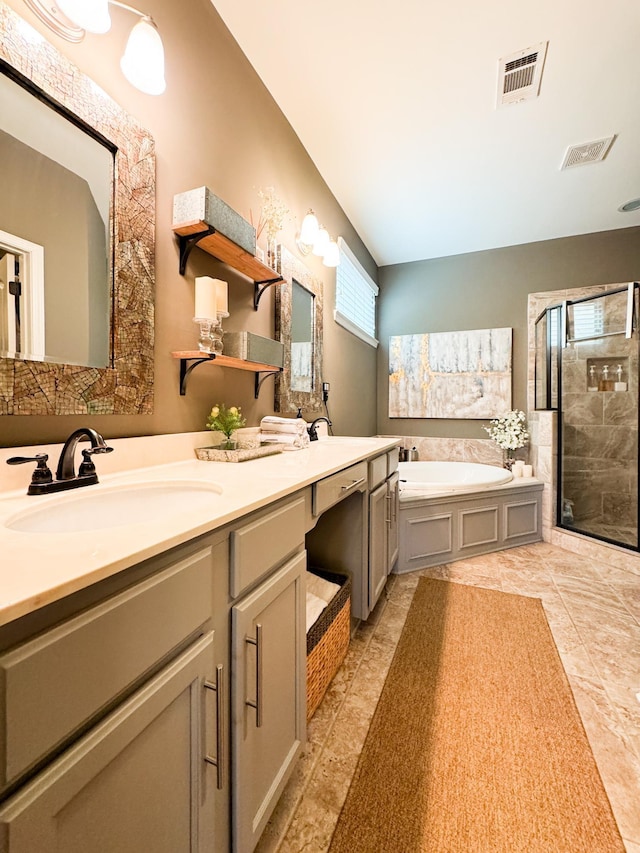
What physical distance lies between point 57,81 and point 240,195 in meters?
0.86

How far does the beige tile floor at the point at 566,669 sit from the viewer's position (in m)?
1.06

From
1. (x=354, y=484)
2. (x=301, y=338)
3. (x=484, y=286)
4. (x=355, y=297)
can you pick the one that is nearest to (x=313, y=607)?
(x=354, y=484)

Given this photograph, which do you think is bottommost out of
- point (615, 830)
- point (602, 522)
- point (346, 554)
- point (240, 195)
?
point (615, 830)

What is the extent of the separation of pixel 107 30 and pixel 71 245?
1.74 ft

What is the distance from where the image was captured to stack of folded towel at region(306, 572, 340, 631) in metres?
1.43

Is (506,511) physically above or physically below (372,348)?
below

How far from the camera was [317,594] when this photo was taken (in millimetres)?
1571

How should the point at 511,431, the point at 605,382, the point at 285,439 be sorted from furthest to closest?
the point at 511,431 → the point at 605,382 → the point at 285,439

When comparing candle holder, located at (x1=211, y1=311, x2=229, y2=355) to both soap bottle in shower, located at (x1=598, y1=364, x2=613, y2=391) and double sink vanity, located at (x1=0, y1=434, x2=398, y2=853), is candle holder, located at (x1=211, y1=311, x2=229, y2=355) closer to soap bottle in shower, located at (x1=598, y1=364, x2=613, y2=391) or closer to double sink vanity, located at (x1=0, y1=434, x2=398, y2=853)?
double sink vanity, located at (x1=0, y1=434, x2=398, y2=853)

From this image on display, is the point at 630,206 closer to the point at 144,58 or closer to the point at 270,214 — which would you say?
the point at 270,214

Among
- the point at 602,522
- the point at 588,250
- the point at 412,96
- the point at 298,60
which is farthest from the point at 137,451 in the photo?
the point at 588,250

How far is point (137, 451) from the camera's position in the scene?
3.95 feet

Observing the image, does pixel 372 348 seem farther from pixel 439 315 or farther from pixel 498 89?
pixel 498 89

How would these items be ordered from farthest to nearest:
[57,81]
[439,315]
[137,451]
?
1. [439,315]
2. [137,451]
3. [57,81]
